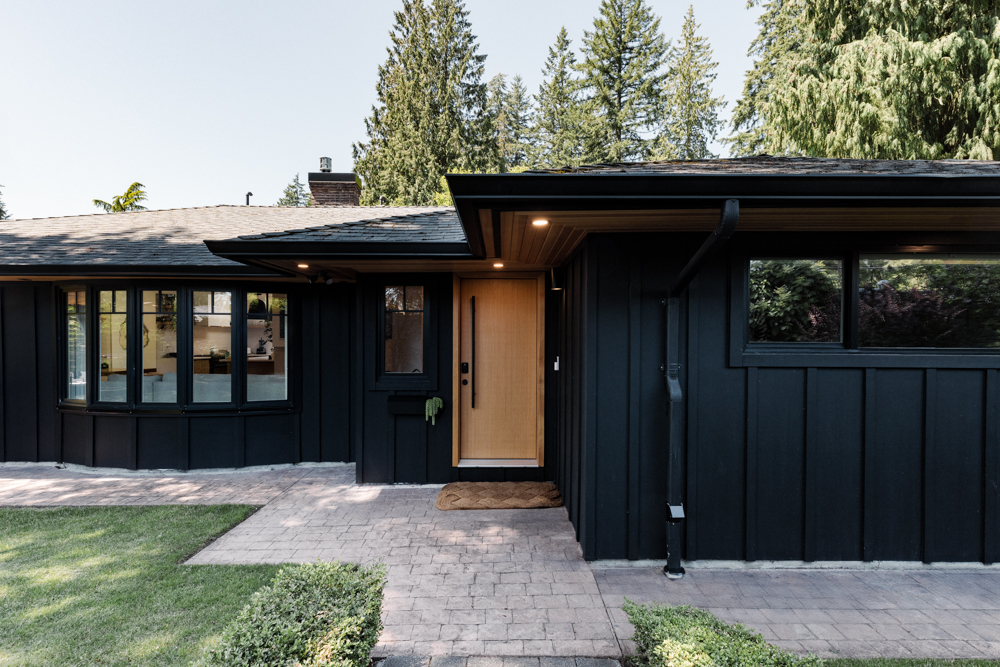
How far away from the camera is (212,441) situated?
5.38 metres

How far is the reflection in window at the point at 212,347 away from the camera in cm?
536

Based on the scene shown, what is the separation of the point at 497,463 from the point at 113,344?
14.9 ft

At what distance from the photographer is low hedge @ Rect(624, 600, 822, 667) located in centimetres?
160

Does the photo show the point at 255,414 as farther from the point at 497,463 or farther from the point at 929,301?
the point at 929,301

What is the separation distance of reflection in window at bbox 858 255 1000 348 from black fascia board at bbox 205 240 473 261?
284 centimetres

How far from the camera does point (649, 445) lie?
124 inches

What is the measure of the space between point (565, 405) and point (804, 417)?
1713mm

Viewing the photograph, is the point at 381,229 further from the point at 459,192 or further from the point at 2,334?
the point at 2,334

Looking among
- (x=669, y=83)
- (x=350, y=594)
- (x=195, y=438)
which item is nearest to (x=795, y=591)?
(x=350, y=594)

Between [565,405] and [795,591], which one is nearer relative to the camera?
[795,591]

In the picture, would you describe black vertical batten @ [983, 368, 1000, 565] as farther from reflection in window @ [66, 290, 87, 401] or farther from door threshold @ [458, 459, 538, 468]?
reflection in window @ [66, 290, 87, 401]

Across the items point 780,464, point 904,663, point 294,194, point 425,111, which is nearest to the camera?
A: point 904,663

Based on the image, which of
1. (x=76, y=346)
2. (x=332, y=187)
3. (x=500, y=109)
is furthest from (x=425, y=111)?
(x=76, y=346)

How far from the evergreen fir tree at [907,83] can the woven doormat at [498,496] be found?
957 cm
